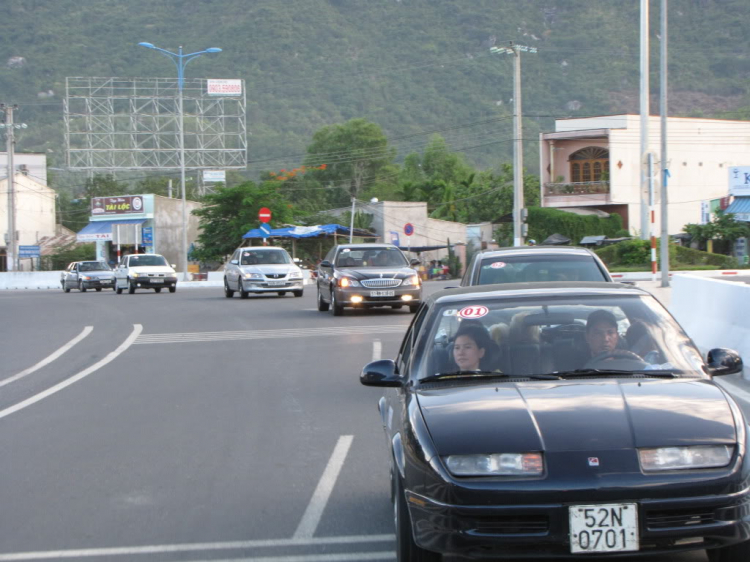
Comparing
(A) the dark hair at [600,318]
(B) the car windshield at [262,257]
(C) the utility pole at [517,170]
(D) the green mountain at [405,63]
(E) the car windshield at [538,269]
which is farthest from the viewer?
(D) the green mountain at [405,63]

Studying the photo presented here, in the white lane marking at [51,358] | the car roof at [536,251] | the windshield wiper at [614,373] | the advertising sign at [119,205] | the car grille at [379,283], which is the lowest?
the white lane marking at [51,358]

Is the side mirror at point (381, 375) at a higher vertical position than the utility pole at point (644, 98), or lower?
lower

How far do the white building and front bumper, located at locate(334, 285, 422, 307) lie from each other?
2299 inches

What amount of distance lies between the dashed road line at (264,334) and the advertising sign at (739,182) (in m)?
37.5

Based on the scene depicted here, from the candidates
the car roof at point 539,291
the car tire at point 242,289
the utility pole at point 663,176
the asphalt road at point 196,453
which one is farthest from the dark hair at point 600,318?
the car tire at point 242,289

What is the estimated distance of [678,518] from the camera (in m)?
4.33

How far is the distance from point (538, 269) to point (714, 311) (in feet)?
9.50

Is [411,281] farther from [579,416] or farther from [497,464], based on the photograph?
[497,464]

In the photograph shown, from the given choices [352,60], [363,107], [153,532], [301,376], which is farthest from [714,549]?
[352,60]

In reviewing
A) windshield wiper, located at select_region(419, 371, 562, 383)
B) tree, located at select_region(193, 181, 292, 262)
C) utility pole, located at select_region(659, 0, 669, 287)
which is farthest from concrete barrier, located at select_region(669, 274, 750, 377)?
tree, located at select_region(193, 181, 292, 262)

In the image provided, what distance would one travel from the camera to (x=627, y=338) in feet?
18.9

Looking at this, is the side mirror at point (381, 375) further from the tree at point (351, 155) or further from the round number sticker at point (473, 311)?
the tree at point (351, 155)

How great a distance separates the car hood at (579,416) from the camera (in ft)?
14.7

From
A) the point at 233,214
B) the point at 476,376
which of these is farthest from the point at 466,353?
the point at 233,214
